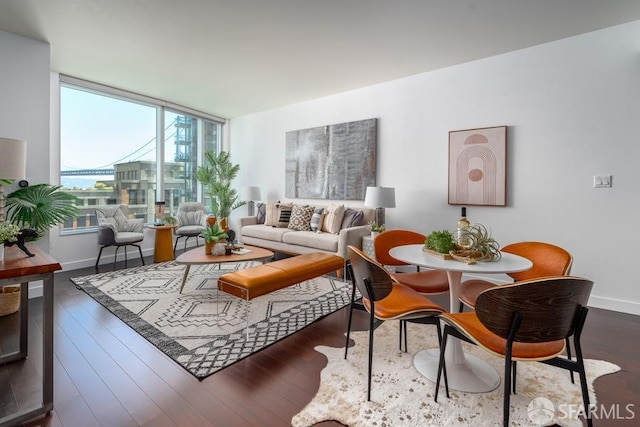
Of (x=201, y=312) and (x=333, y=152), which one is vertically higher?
(x=333, y=152)

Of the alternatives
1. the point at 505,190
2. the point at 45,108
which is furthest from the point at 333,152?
the point at 45,108

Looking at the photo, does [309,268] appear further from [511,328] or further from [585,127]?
[585,127]

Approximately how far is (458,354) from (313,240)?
2.69m

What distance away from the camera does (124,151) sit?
5320mm

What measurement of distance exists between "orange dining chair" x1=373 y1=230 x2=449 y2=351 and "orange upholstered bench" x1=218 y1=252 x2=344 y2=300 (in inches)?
28.9

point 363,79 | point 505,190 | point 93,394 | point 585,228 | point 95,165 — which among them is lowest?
point 93,394

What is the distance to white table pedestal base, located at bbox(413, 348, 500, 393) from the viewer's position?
182 cm

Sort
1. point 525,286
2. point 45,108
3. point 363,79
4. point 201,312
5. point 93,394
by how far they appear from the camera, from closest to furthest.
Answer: point 525,286 → point 93,394 → point 201,312 → point 45,108 → point 363,79

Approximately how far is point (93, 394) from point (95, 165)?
14.2ft

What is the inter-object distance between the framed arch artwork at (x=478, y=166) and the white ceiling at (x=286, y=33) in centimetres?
95

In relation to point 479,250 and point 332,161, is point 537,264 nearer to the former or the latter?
point 479,250

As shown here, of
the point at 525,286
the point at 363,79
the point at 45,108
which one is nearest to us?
the point at 525,286

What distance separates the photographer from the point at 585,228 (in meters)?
3.24

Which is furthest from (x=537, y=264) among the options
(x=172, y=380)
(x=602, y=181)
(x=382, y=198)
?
(x=172, y=380)
